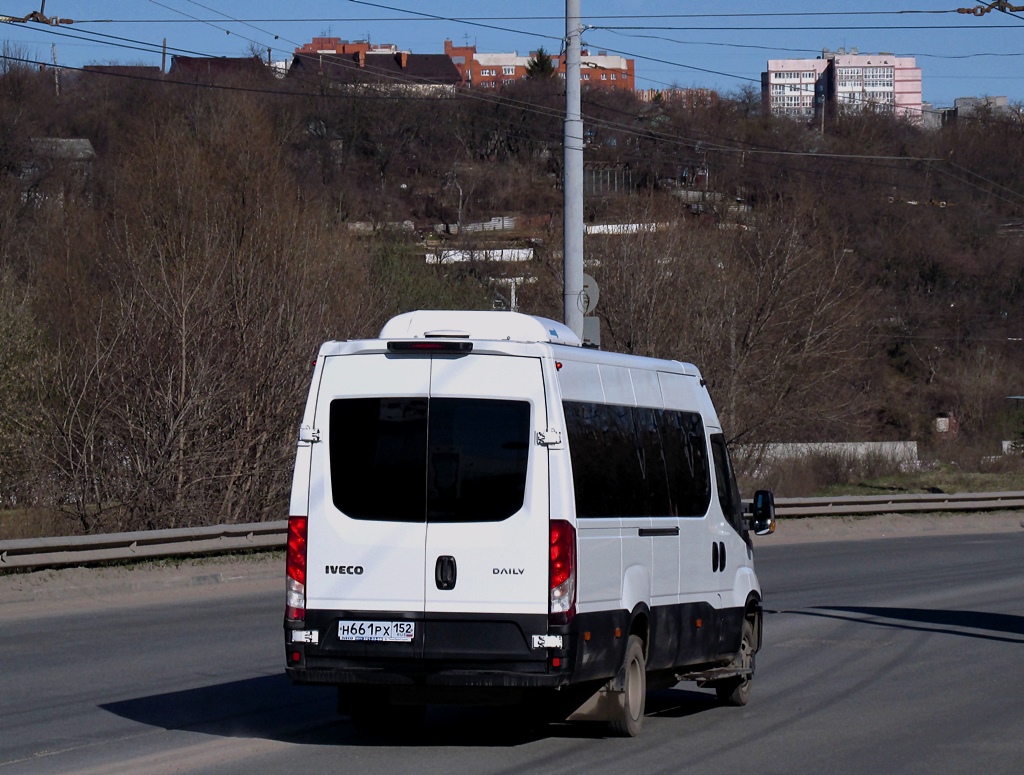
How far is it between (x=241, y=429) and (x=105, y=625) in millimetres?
11222

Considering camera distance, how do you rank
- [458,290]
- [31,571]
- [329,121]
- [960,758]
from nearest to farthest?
1. [960,758]
2. [31,571]
3. [458,290]
4. [329,121]

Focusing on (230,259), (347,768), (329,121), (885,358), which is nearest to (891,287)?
(885,358)

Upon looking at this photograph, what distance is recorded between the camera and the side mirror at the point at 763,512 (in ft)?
32.2

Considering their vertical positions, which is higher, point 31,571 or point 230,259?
point 230,259

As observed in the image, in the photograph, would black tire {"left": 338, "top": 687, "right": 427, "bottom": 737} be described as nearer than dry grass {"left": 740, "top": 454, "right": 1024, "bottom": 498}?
Yes

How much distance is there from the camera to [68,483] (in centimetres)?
2208

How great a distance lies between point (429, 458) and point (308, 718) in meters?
2.36

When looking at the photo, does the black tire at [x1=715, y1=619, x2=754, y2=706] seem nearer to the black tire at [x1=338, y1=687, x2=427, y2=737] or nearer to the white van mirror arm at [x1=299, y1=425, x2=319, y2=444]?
the black tire at [x1=338, y1=687, x2=427, y2=737]

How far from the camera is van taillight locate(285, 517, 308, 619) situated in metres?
7.55

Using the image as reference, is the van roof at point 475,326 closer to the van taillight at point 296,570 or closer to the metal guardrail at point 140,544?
the van taillight at point 296,570

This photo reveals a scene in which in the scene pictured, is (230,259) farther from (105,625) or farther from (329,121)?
(329,121)

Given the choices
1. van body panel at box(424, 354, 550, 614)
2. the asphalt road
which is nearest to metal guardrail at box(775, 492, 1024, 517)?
the asphalt road

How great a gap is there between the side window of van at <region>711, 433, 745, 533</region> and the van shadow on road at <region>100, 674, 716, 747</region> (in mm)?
1445

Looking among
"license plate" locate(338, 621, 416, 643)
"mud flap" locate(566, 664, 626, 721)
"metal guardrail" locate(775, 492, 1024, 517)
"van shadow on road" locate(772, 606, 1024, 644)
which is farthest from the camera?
"metal guardrail" locate(775, 492, 1024, 517)
